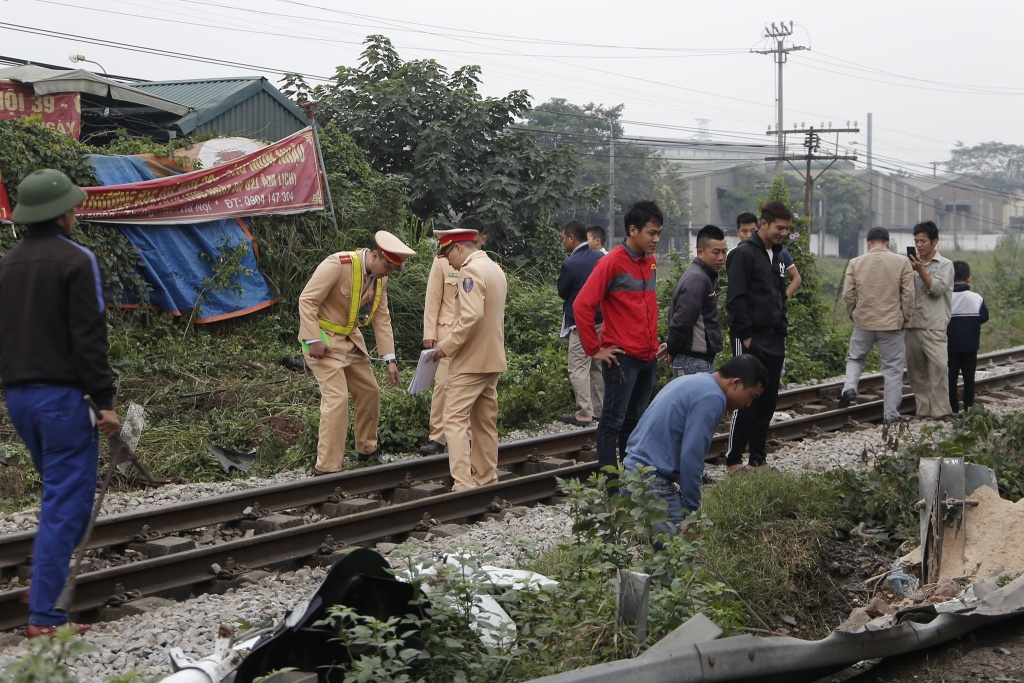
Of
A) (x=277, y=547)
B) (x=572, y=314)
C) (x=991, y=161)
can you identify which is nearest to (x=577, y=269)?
(x=572, y=314)

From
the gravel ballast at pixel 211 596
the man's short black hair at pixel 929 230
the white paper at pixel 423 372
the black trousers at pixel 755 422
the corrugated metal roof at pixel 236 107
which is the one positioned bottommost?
the gravel ballast at pixel 211 596

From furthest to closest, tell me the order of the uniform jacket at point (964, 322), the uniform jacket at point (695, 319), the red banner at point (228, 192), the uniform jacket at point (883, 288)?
the red banner at point (228, 192), the uniform jacket at point (964, 322), the uniform jacket at point (883, 288), the uniform jacket at point (695, 319)

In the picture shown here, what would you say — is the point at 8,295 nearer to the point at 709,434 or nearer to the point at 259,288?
the point at 709,434

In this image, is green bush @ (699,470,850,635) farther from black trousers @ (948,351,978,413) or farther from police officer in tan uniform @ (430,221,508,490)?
black trousers @ (948,351,978,413)

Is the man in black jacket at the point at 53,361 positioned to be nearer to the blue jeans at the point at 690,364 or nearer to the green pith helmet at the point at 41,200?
the green pith helmet at the point at 41,200

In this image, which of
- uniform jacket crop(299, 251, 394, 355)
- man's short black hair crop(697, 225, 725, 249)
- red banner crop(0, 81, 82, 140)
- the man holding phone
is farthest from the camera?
red banner crop(0, 81, 82, 140)

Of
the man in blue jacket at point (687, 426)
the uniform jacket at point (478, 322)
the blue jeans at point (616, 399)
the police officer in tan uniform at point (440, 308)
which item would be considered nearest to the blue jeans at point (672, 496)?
the man in blue jacket at point (687, 426)

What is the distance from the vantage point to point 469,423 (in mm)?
8258

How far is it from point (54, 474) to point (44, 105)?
41.6 ft

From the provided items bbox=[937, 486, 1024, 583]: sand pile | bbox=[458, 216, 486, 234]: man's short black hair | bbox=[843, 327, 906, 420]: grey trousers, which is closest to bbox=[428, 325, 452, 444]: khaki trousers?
bbox=[458, 216, 486, 234]: man's short black hair

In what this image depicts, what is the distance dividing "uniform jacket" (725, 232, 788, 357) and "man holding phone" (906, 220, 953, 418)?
339 centimetres

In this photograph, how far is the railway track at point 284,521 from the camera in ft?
19.4

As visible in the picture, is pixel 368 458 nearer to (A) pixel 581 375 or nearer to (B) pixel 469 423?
(B) pixel 469 423

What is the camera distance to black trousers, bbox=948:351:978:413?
12109 millimetres
